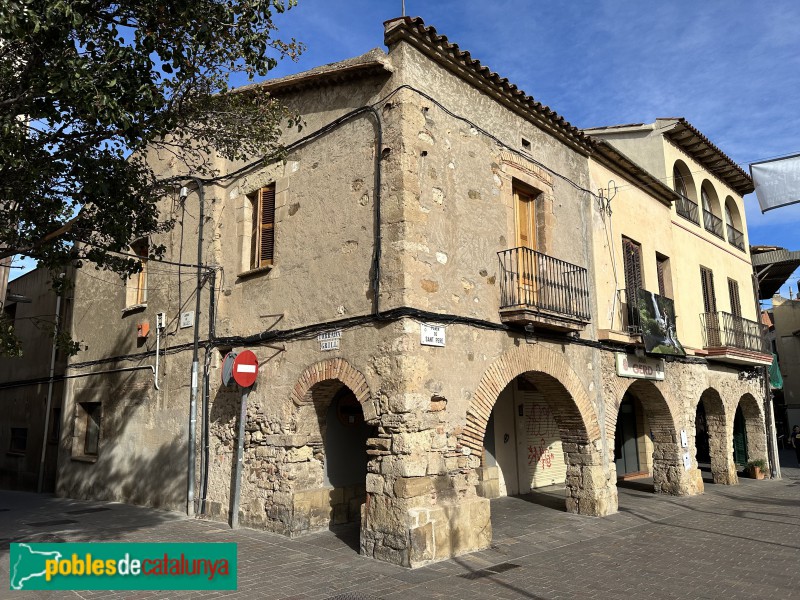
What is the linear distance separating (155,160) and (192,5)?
6690 millimetres

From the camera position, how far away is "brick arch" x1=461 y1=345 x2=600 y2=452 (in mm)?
7812

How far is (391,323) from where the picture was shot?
727 centimetres

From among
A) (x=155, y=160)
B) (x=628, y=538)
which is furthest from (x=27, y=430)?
(x=628, y=538)

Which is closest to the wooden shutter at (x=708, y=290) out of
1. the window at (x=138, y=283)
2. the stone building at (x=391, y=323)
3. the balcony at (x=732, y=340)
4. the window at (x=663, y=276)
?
the balcony at (x=732, y=340)

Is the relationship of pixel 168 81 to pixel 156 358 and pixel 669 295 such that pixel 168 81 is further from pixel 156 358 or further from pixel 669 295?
pixel 669 295

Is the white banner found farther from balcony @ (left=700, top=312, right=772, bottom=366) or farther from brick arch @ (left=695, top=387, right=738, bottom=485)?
brick arch @ (left=695, top=387, right=738, bottom=485)

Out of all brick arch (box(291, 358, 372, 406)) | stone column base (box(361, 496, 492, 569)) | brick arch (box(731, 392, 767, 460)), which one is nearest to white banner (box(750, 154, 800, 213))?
stone column base (box(361, 496, 492, 569))

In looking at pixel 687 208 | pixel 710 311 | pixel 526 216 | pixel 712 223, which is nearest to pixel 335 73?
pixel 526 216

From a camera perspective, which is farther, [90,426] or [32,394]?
[32,394]

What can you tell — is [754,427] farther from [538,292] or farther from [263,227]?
[263,227]

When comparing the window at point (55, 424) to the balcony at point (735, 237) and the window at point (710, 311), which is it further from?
the balcony at point (735, 237)

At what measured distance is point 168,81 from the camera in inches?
257

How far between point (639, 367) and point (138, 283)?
9.73 meters

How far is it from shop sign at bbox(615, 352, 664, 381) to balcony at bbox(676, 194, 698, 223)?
4253 mm
